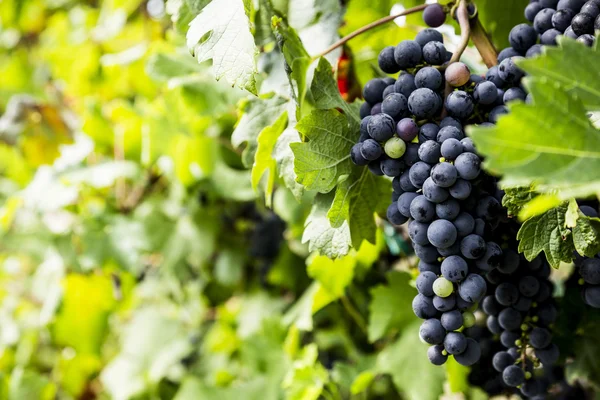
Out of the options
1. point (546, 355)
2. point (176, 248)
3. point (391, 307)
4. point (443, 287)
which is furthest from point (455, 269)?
point (176, 248)

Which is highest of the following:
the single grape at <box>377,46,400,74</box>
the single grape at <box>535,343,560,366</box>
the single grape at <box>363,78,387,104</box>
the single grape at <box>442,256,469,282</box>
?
the single grape at <box>377,46,400,74</box>

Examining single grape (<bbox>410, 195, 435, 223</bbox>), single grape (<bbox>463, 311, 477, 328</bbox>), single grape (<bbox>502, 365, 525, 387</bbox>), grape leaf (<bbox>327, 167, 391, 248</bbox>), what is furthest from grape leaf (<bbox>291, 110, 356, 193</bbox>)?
single grape (<bbox>502, 365, 525, 387</bbox>)

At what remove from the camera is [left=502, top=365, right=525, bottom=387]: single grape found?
0.67m

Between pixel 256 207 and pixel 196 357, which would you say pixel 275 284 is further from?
pixel 196 357

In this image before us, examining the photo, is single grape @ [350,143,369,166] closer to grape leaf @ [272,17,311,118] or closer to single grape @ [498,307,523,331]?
grape leaf @ [272,17,311,118]

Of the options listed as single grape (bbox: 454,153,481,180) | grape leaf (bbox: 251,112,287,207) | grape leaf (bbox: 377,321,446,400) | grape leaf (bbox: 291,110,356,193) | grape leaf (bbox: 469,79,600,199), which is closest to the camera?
grape leaf (bbox: 469,79,600,199)

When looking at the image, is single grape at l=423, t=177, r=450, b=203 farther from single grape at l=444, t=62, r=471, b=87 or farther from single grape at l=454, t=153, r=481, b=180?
single grape at l=444, t=62, r=471, b=87

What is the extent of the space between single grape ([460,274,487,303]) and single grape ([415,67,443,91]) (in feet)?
0.74

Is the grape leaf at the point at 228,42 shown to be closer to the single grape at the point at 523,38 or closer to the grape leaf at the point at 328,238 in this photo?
the grape leaf at the point at 328,238

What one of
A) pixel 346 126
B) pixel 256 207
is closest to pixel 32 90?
pixel 256 207

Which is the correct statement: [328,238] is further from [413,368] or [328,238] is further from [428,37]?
[413,368]

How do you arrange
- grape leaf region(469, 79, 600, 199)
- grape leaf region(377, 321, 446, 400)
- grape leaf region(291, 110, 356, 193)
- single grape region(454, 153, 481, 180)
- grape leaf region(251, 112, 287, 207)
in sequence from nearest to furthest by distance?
1. grape leaf region(469, 79, 600, 199)
2. single grape region(454, 153, 481, 180)
3. grape leaf region(291, 110, 356, 193)
4. grape leaf region(251, 112, 287, 207)
5. grape leaf region(377, 321, 446, 400)

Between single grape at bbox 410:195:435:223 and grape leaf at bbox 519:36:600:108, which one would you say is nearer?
grape leaf at bbox 519:36:600:108

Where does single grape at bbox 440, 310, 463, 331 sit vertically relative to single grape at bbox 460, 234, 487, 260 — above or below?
below
